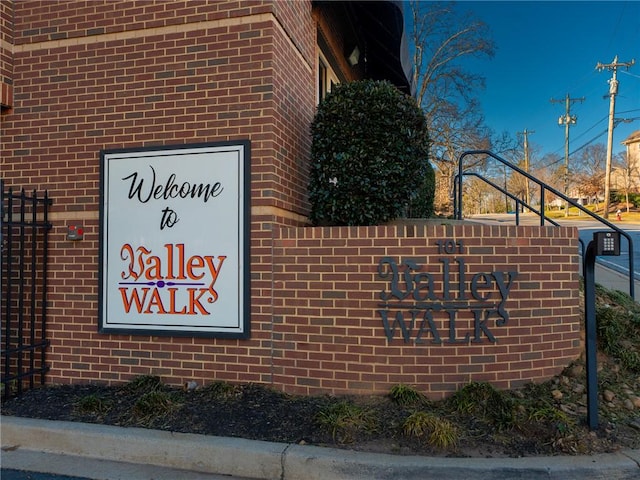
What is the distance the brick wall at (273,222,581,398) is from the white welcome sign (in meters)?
0.44

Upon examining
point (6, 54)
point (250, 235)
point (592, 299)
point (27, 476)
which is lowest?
point (27, 476)

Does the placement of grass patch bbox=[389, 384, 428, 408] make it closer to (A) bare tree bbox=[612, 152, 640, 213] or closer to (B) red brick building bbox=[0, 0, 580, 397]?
(B) red brick building bbox=[0, 0, 580, 397]

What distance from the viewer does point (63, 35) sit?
4.80 m

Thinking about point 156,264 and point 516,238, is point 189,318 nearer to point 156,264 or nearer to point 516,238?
point 156,264

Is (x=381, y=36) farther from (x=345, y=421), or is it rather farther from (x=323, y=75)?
(x=345, y=421)

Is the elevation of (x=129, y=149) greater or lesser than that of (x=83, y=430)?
Answer: greater

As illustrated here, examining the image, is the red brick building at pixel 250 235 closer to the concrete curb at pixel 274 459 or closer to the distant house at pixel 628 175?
the concrete curb at pixel 274 459

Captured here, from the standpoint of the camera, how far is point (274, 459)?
3.14 meters

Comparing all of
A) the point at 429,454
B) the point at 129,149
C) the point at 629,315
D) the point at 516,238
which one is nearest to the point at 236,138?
the point at 129,149

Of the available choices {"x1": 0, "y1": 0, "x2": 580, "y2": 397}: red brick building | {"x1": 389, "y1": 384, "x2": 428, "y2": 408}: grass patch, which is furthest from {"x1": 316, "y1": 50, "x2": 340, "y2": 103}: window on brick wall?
{"x1": 389, "y1": 384, "x2": 428, "y2": 408}: grass patch

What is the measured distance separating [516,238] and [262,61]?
2.80 m

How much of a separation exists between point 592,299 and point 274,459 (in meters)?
2.58

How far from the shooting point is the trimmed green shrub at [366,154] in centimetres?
450

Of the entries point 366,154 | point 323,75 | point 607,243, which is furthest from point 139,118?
point 607,243
